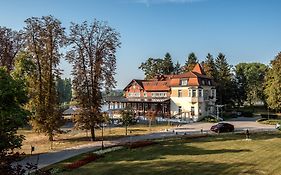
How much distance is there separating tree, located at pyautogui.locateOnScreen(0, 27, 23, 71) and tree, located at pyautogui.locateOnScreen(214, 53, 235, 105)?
1832 inches

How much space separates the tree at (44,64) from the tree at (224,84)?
47090mm

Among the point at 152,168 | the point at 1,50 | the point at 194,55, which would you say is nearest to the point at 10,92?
the point at 152,168

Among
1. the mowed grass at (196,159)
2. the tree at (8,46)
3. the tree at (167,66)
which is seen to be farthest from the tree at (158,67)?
the mowed grass at (196,159)

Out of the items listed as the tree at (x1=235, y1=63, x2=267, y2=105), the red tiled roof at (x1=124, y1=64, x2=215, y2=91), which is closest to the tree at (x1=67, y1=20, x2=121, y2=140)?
the red tiled roof at (x1=124, y1=64, x2=215, y2=91)

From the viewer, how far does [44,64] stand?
1586 inches

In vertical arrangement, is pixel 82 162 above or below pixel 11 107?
below

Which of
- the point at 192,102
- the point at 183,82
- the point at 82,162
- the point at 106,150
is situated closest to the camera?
the point at 82,162

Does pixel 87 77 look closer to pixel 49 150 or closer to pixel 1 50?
pixel 49 150

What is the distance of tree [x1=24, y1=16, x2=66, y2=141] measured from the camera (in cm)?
3931

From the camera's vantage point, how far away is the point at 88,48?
39.6 meters

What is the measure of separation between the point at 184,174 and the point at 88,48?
23754mm

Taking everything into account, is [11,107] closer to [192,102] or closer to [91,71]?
[91,71]

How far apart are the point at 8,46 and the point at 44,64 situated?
15584 mm

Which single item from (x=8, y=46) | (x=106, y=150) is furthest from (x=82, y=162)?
(x=8, y=46)
